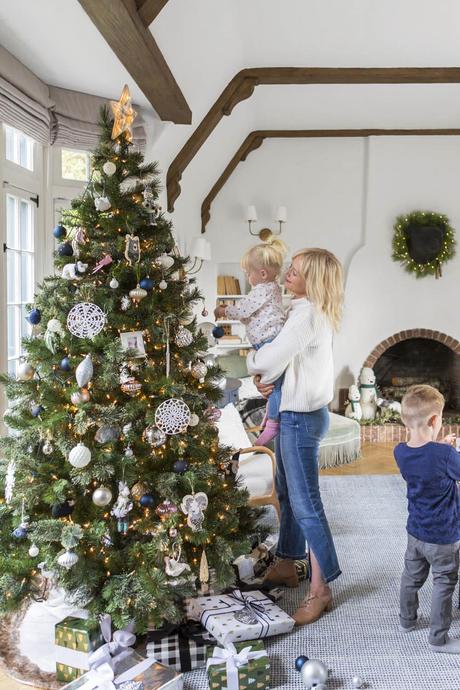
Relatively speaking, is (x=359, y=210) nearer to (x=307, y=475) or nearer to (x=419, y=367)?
(x=419, y=367)

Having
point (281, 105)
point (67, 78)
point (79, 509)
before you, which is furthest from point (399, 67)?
point (79, 509)

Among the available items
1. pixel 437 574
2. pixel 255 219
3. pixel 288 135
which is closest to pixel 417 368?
pixel 255 219

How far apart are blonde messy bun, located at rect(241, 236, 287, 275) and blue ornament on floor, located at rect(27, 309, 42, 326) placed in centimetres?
92

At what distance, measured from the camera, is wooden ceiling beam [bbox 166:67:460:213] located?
4508 mm

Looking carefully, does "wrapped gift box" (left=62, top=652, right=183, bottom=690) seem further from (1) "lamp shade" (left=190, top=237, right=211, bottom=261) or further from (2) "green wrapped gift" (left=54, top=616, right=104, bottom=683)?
(1) "lamp shade" (left=190, top=237, right=211, bottom=261)

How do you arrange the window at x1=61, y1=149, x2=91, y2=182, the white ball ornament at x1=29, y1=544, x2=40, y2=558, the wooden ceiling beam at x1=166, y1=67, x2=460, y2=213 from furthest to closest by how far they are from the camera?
the wooden ceiling beam at x1=166, y1=67, x2=460, y2=213, the window at x1=61, y1=149, x2=91, y2=182, the white ball ornament at x1=29, y1=544, x2=40, y2=558

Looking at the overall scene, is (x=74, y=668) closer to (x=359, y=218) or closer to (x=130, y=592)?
(x=130, y=592)

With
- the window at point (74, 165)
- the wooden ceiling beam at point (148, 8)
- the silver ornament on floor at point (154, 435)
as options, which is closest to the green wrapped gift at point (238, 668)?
the silver ornament on floor at point (154, 435)

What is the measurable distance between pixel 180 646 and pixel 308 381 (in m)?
1.15

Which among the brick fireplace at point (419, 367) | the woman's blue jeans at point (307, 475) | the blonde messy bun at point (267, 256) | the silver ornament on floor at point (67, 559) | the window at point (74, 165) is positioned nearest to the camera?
the silver ornament on floor at point (67, 559)

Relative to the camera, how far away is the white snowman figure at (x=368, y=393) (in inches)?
257

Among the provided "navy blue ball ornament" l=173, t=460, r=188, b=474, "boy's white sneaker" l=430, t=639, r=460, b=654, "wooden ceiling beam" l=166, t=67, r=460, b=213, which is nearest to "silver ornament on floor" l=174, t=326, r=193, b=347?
"navy blue ball ornament" l=173, t=460, r=188, b=474

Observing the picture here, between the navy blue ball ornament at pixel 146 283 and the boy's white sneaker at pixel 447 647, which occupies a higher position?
the navy blue ball ornament at pixel 146 283

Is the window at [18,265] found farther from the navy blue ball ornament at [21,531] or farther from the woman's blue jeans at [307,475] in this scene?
the woman's blue jeans at [307,475]
